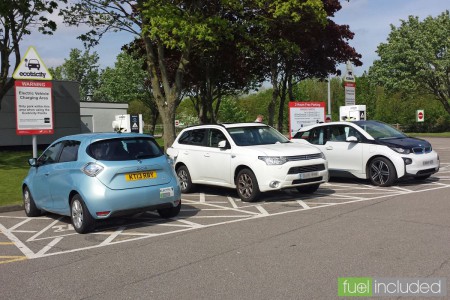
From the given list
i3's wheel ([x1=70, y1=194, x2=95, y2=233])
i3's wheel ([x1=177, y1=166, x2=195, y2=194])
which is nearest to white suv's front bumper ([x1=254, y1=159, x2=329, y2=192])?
i3's wheel ([x1=177, y1=166, x2=195, y2=194])

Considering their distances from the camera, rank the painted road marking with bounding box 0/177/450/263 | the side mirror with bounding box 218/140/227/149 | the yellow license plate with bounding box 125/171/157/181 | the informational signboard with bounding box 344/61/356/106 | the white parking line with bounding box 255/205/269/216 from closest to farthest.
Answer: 1. the painted road marking with bounding box 0/177/450/263
2. the yellow license plate with bounding box 125/171/157/181
3. the white parking line with bounding box 255/205/269/216
4. the side mirror with bounding box 218/140/227/149
5. the informational signboard with bounding box 344/61/356/106

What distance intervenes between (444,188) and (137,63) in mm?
44684

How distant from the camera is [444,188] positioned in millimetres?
11359

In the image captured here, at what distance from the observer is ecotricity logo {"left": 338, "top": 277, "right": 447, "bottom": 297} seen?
4578 millimetres

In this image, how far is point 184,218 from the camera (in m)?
8.98

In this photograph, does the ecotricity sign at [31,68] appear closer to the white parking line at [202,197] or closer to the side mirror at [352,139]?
the white parking line at [202,197]

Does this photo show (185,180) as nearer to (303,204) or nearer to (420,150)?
(303,204)

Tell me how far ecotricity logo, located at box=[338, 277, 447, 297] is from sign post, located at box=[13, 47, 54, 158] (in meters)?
8.64

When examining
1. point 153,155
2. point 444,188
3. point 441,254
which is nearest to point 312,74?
point 444,188

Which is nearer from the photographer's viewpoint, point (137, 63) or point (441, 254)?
point (441, 254)

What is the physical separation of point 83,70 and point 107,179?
239 feet

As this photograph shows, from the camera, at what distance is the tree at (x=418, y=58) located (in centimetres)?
4506

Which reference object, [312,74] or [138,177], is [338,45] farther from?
[138,177]

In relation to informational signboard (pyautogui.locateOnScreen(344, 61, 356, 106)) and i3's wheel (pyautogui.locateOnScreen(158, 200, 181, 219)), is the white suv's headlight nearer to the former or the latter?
i3's wheel (pyautogui.locateOnScreen(158, 200, 181, 219))
